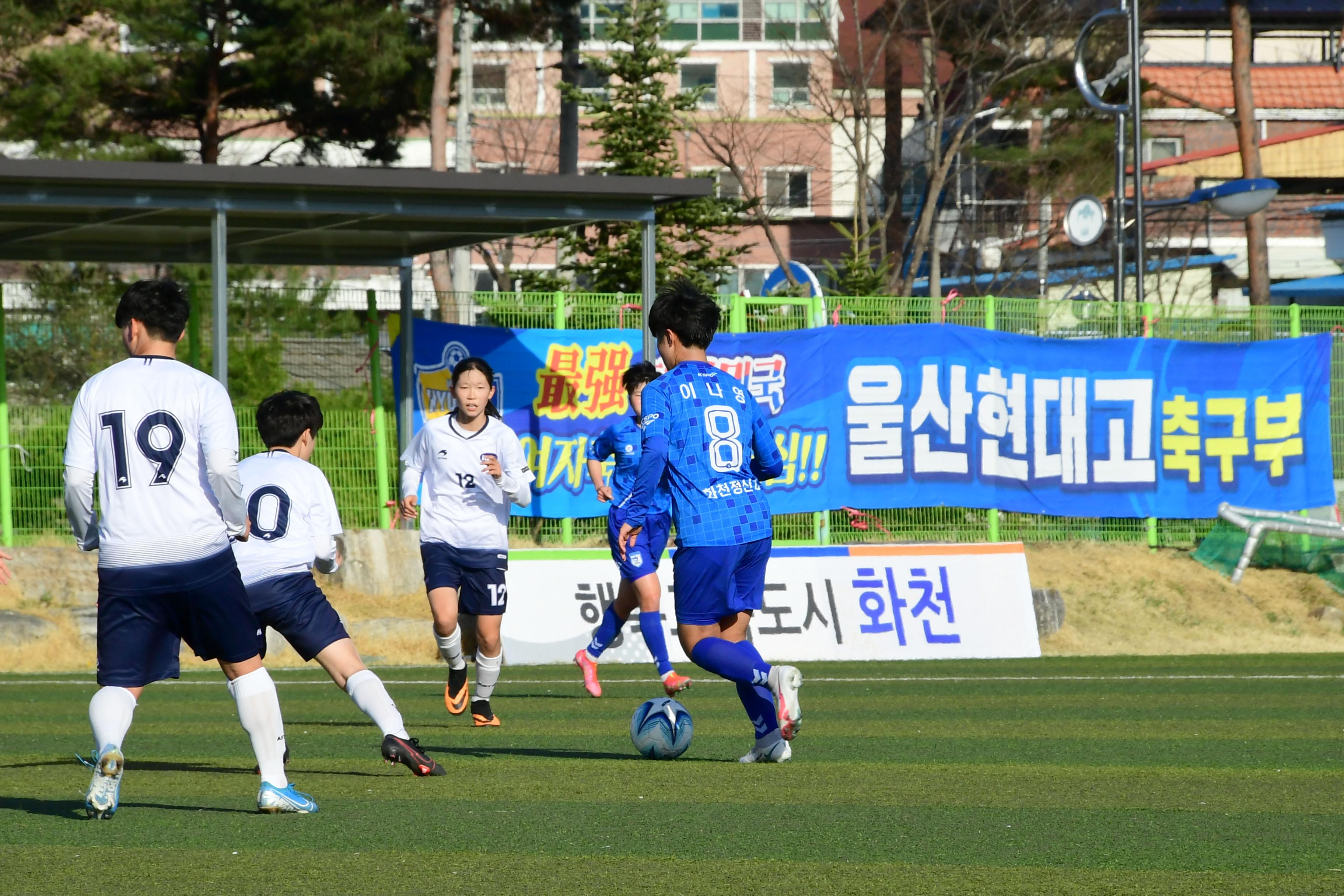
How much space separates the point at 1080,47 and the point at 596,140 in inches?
298

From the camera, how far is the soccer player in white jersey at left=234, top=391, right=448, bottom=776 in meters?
7.61

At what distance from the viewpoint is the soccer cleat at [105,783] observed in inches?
248

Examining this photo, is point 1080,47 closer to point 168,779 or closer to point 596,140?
point 596,140

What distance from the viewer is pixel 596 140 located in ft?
83.6

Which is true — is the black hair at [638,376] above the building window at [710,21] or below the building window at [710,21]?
below

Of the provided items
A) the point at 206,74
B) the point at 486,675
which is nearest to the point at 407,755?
the point at 486,675

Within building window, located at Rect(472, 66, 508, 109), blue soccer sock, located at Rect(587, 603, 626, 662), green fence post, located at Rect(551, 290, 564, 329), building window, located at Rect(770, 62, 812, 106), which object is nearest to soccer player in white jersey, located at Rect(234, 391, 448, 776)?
blue soccer sock, located at Rect(587, 603, 626, 662)

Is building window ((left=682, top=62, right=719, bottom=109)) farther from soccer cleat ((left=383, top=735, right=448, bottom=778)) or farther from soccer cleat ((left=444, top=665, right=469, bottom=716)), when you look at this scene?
soccer cleat ((left=383, top=735, right=448, bottom=778))

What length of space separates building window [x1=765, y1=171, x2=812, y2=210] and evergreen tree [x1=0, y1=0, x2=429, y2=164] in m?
17.3

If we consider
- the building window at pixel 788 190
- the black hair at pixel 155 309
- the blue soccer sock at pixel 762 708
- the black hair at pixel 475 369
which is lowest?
the blue soccer sock at pixel 762 708

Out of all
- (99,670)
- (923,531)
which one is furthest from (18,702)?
(923,531)

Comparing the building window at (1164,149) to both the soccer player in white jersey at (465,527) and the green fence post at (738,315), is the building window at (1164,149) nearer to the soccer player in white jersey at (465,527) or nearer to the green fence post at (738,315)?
the green fence post at (738,315)

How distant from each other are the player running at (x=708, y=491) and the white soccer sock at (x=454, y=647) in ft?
8.58

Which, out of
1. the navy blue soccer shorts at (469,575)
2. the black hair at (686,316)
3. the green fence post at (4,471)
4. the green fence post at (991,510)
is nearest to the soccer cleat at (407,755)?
the black hair at (686,316)
